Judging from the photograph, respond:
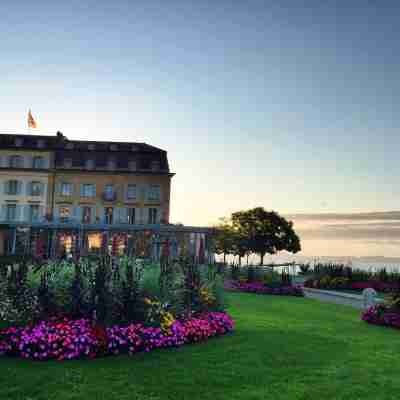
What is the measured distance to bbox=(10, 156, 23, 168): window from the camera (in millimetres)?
56031

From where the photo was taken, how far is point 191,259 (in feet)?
40.9

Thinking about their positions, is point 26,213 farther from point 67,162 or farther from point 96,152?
point 96,152

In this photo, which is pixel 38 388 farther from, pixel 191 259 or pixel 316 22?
pixel 316 22

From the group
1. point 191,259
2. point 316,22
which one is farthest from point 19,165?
point 191,259

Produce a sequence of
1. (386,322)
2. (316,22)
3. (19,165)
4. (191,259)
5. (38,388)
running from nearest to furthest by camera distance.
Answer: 1. (38,388)
2. (191,259)
3. (386,322)
4. (316,22)
5. (19,165)

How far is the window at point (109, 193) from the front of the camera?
182 feet

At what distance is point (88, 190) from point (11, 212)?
400 inches

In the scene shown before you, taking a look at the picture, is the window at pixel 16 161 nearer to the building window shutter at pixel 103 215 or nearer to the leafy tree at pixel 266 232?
the building window shutter at pixel 103 215

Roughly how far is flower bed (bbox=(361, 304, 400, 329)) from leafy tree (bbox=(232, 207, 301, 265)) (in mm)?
51322

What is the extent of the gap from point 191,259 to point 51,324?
173 inches

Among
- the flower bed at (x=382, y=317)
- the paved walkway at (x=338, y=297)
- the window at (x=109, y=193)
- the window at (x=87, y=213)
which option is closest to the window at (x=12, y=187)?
the window at (x=87, y=213)

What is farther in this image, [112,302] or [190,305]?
[190,305]

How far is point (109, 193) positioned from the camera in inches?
2181

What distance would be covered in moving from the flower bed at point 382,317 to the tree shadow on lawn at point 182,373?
4.67 m
